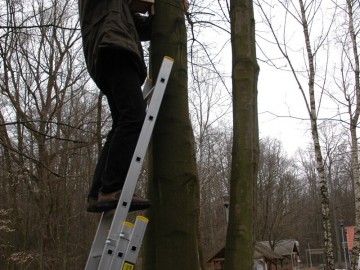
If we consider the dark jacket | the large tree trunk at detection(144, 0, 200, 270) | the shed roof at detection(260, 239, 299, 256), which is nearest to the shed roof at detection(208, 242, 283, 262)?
the shed roof at detection(260, 239, 299, 256)

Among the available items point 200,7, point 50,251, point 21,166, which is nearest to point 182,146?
point 200,7

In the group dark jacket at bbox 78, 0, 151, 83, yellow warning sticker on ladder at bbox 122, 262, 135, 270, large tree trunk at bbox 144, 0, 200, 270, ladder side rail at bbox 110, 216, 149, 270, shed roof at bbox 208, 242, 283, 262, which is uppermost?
dark jacket at bbox 78, 0, 151, 83

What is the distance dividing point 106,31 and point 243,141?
1231mm

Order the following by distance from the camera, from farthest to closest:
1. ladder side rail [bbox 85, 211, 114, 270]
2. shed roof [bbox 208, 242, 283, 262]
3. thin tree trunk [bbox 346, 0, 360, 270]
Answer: shed roof [bbox 208, 242, 283, 262] → thin tree trunk [bbox 346, 0, 360, 270] → ladder side rail [bbox 85, 211, 114, 270]

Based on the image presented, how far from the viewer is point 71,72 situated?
20922mm

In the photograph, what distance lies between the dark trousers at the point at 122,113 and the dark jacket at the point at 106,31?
0.06 m

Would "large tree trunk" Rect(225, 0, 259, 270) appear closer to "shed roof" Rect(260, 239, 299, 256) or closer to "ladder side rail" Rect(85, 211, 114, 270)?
"ladder side rail" Rect(85, 211, 114, 270)

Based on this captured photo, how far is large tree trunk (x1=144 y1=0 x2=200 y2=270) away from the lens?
9.18 feet

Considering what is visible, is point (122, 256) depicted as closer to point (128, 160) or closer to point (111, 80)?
point (128, 160)

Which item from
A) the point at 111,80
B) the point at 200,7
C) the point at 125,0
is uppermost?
the point at 200,7

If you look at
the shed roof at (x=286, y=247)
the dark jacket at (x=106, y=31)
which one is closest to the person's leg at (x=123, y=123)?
the dark jacket at (x=106, y=31)

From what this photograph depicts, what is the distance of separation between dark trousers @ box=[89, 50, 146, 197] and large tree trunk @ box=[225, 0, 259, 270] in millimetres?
857

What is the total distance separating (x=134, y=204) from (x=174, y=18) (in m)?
1.53

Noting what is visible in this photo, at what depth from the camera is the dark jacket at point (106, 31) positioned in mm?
2523
